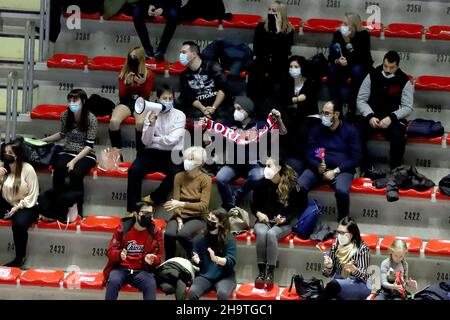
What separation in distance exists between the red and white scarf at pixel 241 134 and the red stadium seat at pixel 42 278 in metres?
1.92

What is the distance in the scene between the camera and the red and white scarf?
1032 centimetres

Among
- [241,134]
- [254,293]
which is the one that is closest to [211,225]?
[254,293]

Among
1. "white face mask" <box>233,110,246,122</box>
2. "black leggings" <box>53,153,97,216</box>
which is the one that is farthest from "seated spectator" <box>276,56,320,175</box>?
"black leggings" <box>53,153,97,216</box>

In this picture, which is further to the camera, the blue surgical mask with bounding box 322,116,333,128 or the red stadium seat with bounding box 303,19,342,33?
the red stadium seat with bounding box 303,19,342,33

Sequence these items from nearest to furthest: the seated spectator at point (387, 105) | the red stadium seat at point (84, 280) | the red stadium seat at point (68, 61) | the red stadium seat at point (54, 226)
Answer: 1. the red stadium seat at point (84, 280)
2. the red stadium seat at point (54, 226)
3. the seated spectator at point (387, 105)
4. the red stadium seat at point (68, 61)

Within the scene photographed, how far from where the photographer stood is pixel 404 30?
11.5 meters

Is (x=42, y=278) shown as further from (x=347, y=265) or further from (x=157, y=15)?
(x=157, y=15)

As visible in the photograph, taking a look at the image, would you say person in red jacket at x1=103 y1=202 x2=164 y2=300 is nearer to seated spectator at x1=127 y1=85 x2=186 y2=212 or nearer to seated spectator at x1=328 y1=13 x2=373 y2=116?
seated spectator at x1=127 y1=85 x2=186 y2=212

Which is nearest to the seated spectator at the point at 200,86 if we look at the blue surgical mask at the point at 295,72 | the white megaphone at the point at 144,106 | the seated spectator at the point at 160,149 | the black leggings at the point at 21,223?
the seated spectator at the point at 160,149

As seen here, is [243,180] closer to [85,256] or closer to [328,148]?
[328,148]

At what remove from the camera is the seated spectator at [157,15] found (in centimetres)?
1137

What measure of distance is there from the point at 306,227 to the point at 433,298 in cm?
133

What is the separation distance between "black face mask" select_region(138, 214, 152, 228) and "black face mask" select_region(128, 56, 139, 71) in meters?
1.88

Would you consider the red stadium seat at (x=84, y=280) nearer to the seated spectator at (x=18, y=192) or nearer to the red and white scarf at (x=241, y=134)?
the seated spectator at (x=18, y=192)
